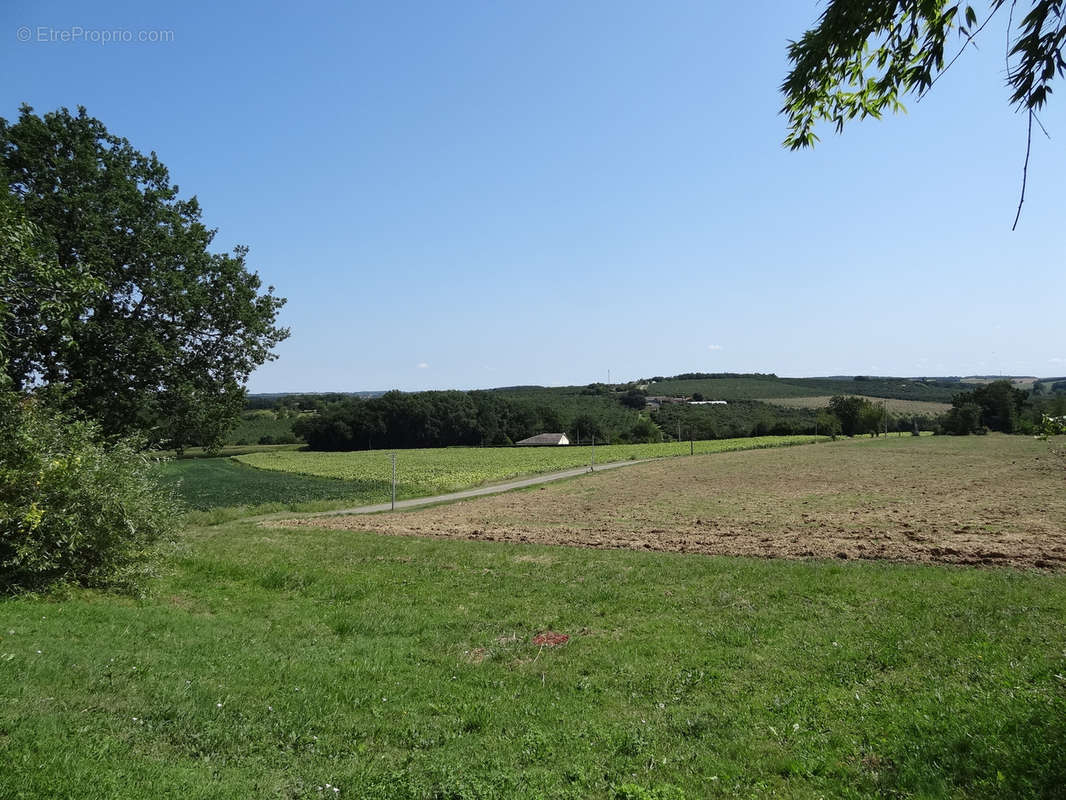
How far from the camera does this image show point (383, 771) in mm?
5641

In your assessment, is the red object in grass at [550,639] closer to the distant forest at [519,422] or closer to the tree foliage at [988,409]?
the distant forest at [519,422]

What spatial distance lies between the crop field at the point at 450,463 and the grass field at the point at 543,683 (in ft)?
98.7

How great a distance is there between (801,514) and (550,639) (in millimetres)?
20266

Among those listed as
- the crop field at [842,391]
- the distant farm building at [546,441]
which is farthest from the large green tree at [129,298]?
the crop field at [842,391]

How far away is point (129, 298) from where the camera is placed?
1944cm

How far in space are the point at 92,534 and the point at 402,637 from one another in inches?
289

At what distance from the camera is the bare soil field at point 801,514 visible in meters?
18.2

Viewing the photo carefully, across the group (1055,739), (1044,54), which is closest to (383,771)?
(1055,739)

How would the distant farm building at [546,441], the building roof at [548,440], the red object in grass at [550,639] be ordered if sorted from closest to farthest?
the red object in grass at [550,639]
the distant farm building at [546,441]
the building roof at [548,440]

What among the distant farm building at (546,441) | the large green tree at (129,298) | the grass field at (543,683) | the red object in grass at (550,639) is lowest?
the distant farm building at (546,441)

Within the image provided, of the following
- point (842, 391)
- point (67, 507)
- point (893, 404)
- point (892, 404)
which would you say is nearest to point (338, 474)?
point (67, 507)

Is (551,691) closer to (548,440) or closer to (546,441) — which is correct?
(546,441)

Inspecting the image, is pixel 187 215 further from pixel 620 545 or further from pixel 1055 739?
pixel 1055 739

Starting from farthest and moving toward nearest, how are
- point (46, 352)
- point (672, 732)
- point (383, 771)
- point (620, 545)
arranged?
point (620, 545) → point (46, 352) → point (672, 732) → point (383, 771)
